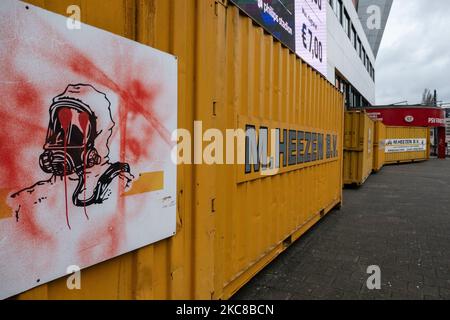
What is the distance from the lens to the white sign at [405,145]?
72.4 ft

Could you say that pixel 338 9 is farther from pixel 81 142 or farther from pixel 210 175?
pixel 81 142

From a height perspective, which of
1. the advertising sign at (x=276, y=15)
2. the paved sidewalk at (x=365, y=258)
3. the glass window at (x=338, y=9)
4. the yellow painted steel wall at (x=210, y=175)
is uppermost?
the glass window at (x=338, y=9)

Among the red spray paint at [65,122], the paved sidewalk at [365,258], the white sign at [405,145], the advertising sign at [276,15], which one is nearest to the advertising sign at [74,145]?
the red spray paint at [65,122]

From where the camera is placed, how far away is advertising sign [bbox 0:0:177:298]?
1.53 meters

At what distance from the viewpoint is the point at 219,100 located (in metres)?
2.99

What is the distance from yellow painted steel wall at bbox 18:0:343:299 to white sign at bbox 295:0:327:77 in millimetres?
9428

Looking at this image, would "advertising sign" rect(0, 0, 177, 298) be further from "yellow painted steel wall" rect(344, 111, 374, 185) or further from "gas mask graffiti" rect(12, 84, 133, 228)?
"yellow painted steel wall" rect(344, 111, 374, 185)

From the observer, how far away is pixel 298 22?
1373 centimetres

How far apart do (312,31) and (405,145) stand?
1250cm

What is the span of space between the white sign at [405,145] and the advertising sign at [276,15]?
12105mm

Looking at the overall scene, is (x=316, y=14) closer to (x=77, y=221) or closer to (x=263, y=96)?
(x=263, y=96)

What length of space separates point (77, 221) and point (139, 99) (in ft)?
2.61

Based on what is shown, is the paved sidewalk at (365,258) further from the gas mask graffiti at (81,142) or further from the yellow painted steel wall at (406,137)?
the yellow painted steel wall at (406,137)

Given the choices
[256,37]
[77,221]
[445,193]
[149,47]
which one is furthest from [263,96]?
[445,193]
